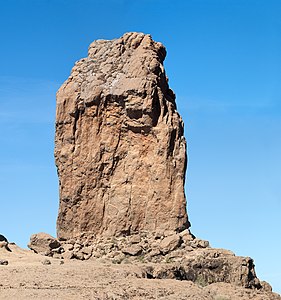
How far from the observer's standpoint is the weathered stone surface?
33947mm

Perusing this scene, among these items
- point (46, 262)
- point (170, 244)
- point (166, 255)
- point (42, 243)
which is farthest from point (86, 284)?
point (42, 243)

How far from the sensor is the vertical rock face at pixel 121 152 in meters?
34.4

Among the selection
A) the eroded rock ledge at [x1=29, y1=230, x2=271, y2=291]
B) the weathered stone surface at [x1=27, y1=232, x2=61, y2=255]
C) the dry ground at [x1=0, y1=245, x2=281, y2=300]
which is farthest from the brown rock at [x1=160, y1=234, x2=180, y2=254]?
the weathered stone surface at [x1=27, y1=232, x2=61, y2=255]

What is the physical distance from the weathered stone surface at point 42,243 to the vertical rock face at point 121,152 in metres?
1.10

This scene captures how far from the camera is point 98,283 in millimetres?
27062

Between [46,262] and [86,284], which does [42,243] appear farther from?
[86,284]

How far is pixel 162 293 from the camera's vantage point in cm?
2750

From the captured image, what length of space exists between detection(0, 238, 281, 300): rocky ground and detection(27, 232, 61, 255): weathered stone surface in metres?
2.24

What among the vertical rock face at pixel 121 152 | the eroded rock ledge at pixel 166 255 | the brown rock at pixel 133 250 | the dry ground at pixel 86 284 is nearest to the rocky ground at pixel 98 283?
the dry ground at pixel 86 284

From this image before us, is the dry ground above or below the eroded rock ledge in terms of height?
below

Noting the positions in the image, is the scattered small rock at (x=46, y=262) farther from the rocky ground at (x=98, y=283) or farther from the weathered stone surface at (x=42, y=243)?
the weathered stone surface at (x=42, y=243)

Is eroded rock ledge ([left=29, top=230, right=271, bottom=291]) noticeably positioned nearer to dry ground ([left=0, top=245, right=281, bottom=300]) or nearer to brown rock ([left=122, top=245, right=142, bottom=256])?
brown rock ([left=122, top=245, right=142, bottom=256])

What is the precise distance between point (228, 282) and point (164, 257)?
268cm

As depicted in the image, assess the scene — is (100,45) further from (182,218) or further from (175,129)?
(182,218)
